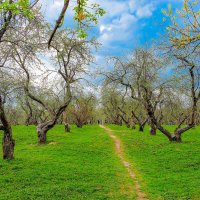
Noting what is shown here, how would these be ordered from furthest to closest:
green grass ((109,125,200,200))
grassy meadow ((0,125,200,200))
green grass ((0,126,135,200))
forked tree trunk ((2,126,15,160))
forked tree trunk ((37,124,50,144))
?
forked tree trunk ((37,124,50,144))
forked tree trunk ((2,126,15,160))
green grass ((109,125,200,200))
grassy meadow ((0,125,200,200))
green grass ((0,126,135,200))

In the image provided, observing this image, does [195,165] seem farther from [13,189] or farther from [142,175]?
[13,189]

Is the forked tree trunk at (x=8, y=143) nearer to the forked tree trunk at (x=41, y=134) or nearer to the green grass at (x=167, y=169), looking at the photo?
the green grass at (x=167, y=169)

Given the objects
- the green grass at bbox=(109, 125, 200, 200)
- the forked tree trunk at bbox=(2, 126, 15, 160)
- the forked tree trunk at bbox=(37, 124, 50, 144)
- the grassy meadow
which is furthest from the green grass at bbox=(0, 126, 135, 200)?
the forked tree trunk at bbox=(37, 124, 50, 144)

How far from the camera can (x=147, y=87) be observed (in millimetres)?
32500

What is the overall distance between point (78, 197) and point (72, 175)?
372 cm

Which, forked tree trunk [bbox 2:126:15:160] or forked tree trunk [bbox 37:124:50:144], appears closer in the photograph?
forked tree trunk [bbox 2:126:15:160]

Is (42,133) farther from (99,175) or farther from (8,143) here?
(99,175)

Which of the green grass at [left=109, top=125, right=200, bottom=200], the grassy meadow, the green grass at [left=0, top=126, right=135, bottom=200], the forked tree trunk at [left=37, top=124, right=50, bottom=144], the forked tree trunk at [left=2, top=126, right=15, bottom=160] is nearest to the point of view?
the green grass at [left=0, top=126, right=135, bottom=200]

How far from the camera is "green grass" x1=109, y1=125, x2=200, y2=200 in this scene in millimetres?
13438

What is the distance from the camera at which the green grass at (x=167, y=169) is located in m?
13.4

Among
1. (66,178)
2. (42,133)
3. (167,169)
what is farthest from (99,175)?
(42,133)

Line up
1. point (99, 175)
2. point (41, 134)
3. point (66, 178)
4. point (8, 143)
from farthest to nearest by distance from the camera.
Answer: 1. point (41, 134)
2. point (8, 143)
3. point (99, 175)
4. point (66, 178)

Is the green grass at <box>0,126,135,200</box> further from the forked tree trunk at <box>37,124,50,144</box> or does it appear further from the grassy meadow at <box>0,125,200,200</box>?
the forked tree trunk at <box>37,124,50,144</box>

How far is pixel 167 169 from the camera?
18750 millimetres
